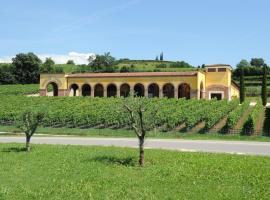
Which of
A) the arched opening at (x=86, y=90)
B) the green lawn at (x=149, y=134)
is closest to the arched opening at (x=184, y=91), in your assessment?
the arched opening at (x=86, y=90)

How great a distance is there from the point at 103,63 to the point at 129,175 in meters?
99.6

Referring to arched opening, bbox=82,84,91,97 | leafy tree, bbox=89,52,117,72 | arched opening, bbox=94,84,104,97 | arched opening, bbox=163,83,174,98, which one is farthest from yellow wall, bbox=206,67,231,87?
leafy tree, bbox=89,52,117,72

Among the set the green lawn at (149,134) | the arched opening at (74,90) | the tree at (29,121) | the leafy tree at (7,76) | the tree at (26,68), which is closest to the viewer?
the tree at (29,121)

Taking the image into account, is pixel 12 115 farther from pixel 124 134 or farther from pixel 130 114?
pixel 130 114

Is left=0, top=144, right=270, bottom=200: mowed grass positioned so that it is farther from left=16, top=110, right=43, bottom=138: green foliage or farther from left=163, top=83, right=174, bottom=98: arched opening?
left=163, top=83, right=174, bottom=98: arched opening

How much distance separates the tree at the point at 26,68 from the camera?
366 ft

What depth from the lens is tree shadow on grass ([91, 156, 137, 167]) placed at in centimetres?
1758

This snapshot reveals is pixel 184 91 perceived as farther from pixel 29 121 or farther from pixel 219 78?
pixel 29 121

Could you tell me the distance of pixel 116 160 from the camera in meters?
18.3

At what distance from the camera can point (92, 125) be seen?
4162cm

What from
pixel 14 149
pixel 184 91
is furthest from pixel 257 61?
pixel 14 149

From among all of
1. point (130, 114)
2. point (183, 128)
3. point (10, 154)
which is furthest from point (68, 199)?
point (183, 128)

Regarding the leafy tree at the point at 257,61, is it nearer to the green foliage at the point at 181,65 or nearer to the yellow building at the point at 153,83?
the green foliage at the point at 181,65

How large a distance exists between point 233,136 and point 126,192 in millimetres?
21513
